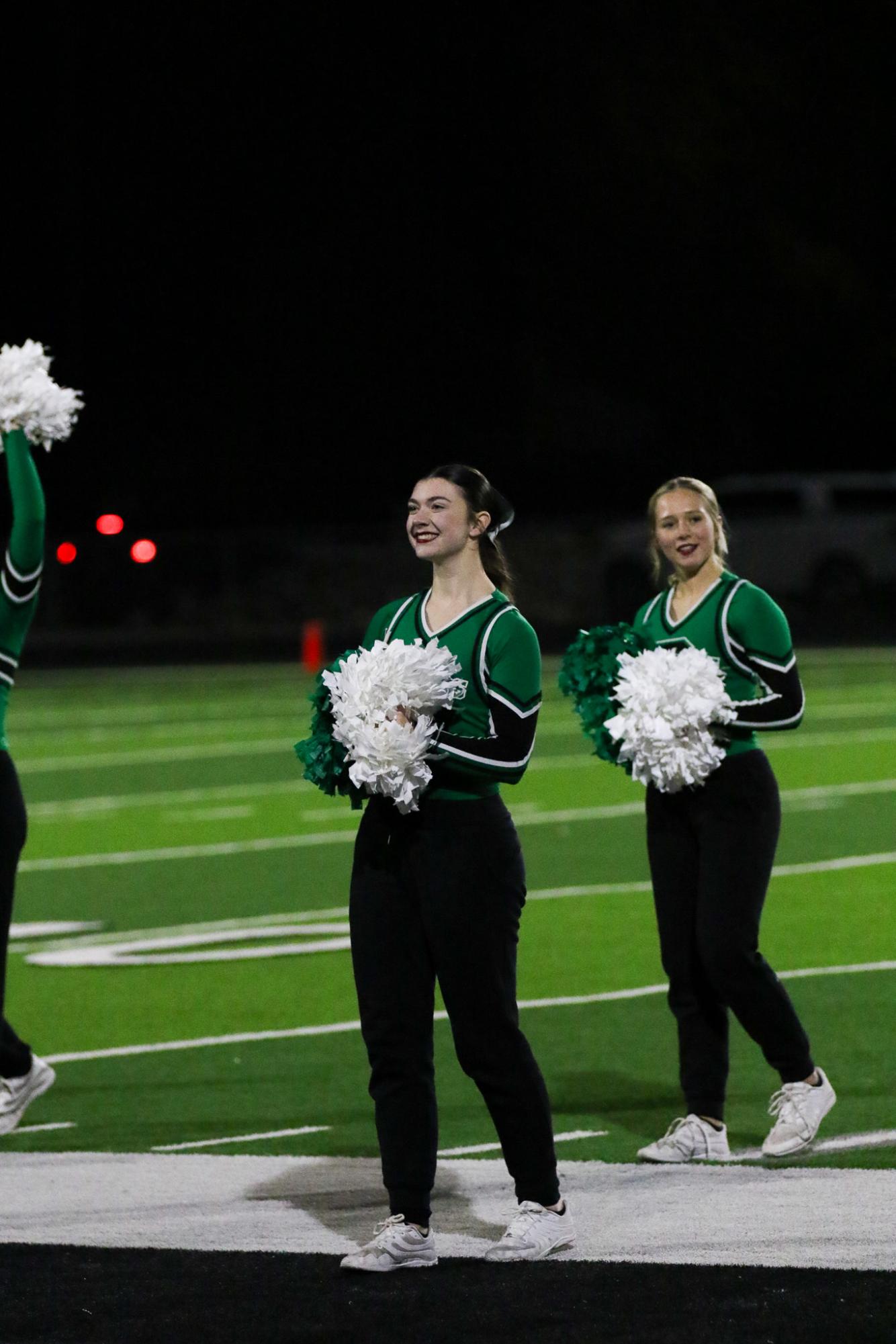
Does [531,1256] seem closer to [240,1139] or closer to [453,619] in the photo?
[453,619]

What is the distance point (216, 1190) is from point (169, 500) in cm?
4213

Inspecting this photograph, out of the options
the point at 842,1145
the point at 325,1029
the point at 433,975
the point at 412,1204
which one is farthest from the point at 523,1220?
the point at 325,1029

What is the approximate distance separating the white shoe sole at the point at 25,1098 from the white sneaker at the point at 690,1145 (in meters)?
1.85

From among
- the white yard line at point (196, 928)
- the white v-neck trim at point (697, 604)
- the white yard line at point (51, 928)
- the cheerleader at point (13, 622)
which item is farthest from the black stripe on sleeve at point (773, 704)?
the white yard line at point (51, 928)

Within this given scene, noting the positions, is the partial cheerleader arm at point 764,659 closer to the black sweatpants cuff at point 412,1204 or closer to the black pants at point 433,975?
the black pants at point 433,975

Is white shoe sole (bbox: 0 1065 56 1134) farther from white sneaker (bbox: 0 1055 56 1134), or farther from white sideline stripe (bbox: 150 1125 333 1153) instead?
white sideline stripe (bbox: 150 1125 333 1153)

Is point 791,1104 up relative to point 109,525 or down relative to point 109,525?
down

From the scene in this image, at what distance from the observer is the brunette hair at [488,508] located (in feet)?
19.0

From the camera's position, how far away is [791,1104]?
275 inches

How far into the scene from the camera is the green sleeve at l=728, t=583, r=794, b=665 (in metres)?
7.00

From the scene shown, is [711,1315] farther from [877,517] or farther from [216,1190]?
[877,517]

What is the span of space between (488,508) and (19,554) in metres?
1.69

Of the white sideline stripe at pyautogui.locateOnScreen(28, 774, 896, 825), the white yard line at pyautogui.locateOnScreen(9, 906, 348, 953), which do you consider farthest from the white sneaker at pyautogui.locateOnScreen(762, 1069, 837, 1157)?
the white sideline stripe at pyautogui.locateOnScreen(28, 774, 896, 825)

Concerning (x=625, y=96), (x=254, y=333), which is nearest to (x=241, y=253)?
(x=254, y=333)
